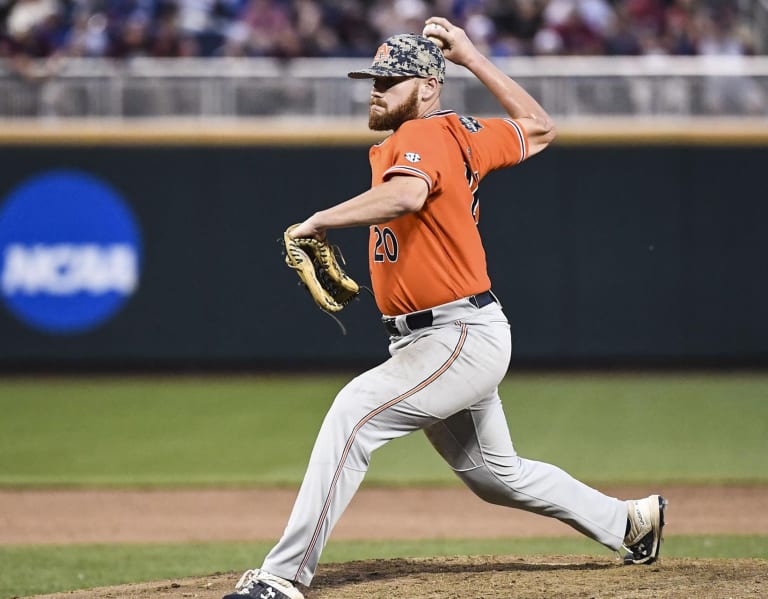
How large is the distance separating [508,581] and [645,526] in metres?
0.61

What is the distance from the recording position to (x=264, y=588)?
4246 millimetres

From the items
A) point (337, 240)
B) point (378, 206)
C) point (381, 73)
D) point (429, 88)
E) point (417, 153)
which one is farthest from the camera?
point (337, 240)

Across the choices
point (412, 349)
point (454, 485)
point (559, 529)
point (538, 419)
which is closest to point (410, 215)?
point (412, 349)

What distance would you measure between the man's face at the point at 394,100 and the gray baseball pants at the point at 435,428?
2.36 ft

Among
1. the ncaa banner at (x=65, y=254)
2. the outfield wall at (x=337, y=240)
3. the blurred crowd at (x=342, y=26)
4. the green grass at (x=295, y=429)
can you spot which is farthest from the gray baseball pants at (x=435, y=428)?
the blurred crowd at (x=342, y=26)

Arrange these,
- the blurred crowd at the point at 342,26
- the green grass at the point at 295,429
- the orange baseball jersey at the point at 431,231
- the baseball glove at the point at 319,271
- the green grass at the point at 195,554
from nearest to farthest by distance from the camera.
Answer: the baseball glove at the point at 319,271 → the orange baseball jersey at the point at 431,231 → the green grass at the point at 195,554 → the green grass at the point at 295,429 → the blurred crowd at the point at 342,26

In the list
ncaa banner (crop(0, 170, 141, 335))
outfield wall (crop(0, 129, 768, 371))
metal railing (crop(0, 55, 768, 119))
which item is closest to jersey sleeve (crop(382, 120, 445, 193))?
metal railing (crop(0, 55, 768, 119))

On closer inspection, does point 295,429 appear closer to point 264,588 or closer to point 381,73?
point 264,588

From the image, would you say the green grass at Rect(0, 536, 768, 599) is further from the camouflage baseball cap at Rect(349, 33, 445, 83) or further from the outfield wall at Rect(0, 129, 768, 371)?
the outfield wall at Rect(0, 129, 768, 371)

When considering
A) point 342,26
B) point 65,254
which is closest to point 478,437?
point 65,254

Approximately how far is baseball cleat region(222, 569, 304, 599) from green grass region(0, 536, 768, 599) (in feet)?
5.54

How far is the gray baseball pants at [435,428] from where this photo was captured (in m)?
4.31

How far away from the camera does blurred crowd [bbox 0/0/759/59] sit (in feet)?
46.5

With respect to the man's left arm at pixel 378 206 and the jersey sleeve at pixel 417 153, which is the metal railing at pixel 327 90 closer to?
the jersey sleeve at pixel 417 153
